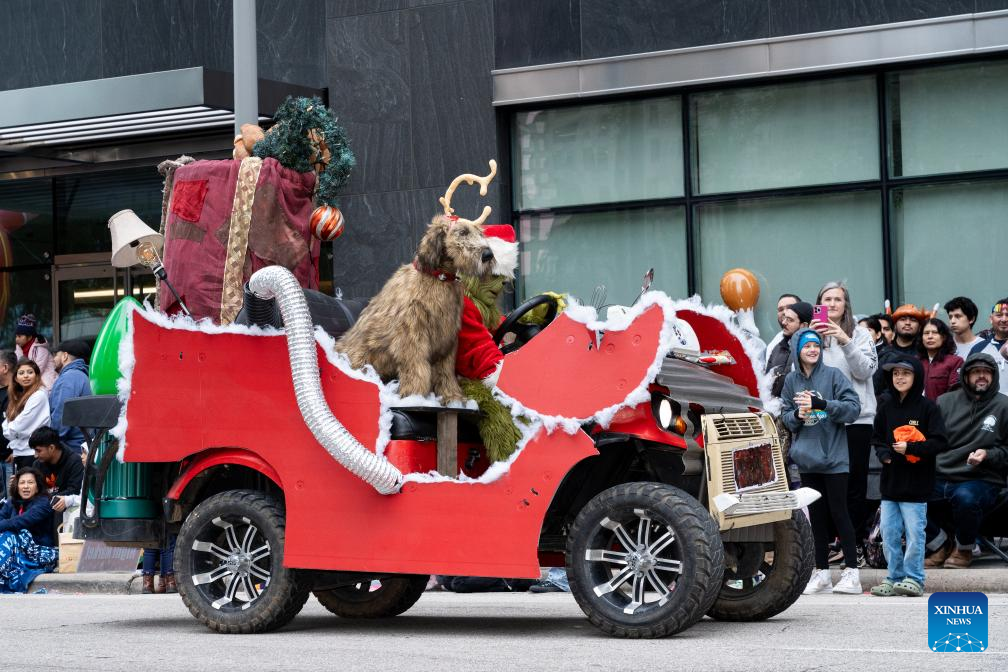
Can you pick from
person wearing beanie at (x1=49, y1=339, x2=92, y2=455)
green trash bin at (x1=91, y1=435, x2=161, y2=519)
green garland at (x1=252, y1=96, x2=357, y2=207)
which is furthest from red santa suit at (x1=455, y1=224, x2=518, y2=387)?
person wearing beanie at (x1=49, y1=339, x2=92, y2=455)

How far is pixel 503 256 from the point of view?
843cm

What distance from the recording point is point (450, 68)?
58.6 ft

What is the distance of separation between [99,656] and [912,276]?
10738 mm

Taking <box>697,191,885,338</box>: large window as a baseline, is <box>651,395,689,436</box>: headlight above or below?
below

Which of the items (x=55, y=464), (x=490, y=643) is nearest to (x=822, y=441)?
(x=490, y=643)

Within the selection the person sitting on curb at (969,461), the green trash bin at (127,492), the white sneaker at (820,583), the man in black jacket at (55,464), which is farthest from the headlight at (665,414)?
the man in black jacket at (55,464)

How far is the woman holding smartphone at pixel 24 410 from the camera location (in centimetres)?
1546

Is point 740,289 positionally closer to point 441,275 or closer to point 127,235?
point 127,235

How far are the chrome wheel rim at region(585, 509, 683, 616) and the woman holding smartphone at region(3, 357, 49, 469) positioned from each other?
8.82 metres

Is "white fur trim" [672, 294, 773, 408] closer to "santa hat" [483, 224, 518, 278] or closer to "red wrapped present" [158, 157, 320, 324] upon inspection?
"santa hat" [483, 224, 518, 278]

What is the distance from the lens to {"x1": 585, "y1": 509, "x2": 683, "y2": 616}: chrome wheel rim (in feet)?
25.9

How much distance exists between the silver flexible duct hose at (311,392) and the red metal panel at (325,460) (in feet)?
0.42

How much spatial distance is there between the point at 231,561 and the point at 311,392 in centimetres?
119

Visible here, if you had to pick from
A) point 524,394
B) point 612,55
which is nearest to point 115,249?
point 524,394
